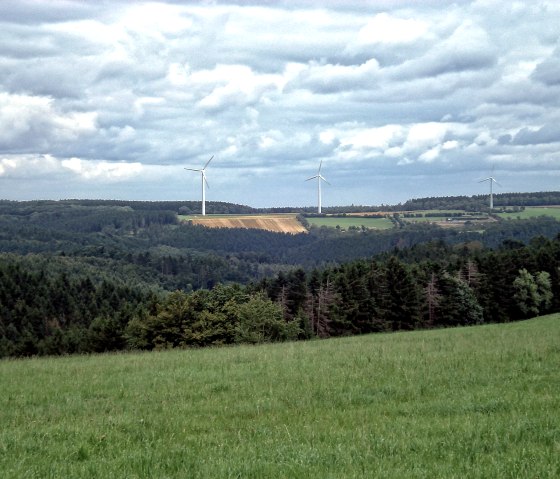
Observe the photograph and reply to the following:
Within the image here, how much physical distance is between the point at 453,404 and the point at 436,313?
84.8 meters

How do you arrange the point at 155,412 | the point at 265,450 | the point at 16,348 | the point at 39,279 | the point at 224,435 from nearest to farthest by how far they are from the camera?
1. the point at 265,450
2. the point at 224,435
3. the point at 155,412
4. the point at 16,348
5. the point at 39,279

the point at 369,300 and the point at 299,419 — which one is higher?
the point at 299,419

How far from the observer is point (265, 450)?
390 inches

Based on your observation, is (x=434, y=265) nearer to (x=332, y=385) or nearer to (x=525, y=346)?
(x=525, y=346)

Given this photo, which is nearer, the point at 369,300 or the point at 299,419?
the point at 299,419

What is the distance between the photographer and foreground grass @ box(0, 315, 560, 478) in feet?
29.4

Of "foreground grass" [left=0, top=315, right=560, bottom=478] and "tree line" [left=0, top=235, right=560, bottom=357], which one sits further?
"tree line" [left=0, top=235, right=560, bottom=357]

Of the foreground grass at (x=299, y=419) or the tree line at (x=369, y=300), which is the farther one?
the tree line at (x=369, y=300)

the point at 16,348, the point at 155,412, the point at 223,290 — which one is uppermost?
the point at 155,412

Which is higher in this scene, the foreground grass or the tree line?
the foreground grass

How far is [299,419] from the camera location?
12617 millimetres

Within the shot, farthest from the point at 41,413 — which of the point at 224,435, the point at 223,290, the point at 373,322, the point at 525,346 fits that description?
the point at 373,322

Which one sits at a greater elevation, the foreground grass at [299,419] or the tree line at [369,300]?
the foreground grass at [299,419]

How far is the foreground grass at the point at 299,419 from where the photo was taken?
896 centimetres
